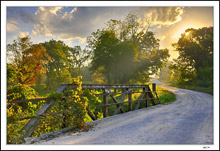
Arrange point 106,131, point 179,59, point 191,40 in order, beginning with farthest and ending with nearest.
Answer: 1. point 179,59
2. point 191,40
3. point 106,131

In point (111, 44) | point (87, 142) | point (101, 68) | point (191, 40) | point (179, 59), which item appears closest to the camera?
point (87, 142)

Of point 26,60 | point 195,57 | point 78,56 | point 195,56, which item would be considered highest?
Result: point 78,56

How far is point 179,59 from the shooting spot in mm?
32125

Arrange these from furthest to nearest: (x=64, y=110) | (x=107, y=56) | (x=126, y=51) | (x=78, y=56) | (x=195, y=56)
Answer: (x=78, y=56)
(x=195, y=56)
(x=107, y=56)
(x=126, y=51)
(x=64, y=110)

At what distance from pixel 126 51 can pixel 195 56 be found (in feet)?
51.0

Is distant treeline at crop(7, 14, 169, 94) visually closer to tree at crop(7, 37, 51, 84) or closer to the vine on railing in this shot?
tree at crop(7, 37, 51, 84)

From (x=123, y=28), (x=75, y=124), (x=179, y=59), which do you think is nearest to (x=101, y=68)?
(x=123, y=28)

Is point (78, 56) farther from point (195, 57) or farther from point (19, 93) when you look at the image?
point (19, 93)

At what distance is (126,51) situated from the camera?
21.9 meters

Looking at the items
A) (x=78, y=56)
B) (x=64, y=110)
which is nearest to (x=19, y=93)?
(x=64, y=110)

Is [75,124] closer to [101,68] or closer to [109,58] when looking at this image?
[109,58]

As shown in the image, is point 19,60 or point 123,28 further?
point 123,28

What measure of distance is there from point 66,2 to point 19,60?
47.0ft

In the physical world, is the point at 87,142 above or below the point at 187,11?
below
